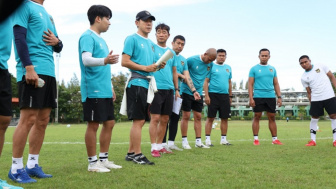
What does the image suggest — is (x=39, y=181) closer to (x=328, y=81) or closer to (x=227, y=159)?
(x=227, y=159)

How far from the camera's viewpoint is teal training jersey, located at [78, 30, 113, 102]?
449 centimetres

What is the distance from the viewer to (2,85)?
3307 millimetres

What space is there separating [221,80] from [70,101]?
60031 mm

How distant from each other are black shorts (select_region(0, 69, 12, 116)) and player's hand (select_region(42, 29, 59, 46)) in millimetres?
824

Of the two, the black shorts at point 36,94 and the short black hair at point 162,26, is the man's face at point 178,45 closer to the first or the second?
the short black hair at point 162,26

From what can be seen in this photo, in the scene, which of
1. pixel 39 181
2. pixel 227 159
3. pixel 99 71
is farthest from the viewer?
pixel 227 159

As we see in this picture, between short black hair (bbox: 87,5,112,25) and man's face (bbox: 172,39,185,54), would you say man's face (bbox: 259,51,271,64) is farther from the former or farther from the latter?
short black hair (bbox: 87,5,112,25)

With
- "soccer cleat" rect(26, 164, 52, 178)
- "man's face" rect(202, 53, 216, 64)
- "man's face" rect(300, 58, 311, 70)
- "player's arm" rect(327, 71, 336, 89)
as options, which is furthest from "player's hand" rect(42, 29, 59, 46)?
"player's arm" rect(327, 71, 336, 89)

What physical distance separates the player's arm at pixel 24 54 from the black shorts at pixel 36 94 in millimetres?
175

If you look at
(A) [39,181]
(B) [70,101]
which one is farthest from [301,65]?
(B) [70,101]

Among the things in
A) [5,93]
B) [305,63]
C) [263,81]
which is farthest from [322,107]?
[5,93]

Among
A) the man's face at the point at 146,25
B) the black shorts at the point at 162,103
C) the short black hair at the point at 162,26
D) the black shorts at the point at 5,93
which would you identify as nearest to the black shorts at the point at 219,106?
the black shorts at the point at 162,103

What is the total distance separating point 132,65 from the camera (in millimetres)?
5219

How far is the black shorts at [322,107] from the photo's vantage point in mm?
8594
